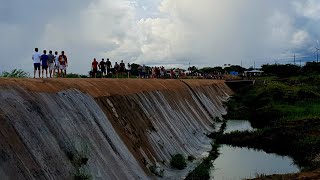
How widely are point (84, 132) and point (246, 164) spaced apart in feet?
46.9

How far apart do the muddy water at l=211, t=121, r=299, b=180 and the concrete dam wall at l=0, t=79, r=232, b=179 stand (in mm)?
1889

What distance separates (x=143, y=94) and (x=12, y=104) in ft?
48.2

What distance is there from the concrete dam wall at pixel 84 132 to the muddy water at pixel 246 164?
1889mm

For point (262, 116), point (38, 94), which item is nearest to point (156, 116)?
point (38, 94)

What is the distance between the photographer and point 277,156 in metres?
28.9

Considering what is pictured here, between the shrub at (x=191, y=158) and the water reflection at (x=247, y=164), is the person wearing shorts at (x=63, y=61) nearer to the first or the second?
the shrub at (x=191, y=158)

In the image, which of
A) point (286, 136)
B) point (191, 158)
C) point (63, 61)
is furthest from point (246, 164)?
point (63, 61)

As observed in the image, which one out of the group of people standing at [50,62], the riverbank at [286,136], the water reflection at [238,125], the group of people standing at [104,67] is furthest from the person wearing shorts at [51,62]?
the water reflection at [238,125]

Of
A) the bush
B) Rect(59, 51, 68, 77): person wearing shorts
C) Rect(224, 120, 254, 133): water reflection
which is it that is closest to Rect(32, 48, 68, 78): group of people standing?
Rect(59, 51, 68, 77): person wearing shorts

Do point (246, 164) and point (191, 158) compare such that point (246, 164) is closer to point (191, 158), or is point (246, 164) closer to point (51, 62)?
point (191, 158)

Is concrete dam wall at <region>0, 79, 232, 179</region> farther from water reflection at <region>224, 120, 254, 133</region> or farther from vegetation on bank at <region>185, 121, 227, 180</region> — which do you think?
water reflection at <region>224, 120, 254, 133</region>

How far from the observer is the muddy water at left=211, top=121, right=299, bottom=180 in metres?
23.4

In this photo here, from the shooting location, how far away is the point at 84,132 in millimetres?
15031

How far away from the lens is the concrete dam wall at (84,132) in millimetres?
11414
